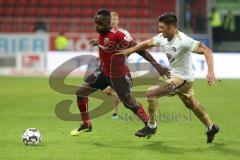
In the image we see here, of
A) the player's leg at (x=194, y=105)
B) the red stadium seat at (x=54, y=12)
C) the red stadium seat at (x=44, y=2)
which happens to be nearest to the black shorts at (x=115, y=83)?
the player's leg at (x=194, y=105)

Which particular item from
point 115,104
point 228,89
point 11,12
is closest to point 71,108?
point 115,104

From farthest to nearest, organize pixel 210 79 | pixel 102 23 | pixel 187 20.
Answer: pixel 187 20 < pixel 102 23 < pixel 210 79

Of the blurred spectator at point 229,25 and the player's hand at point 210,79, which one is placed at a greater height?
the player's hand at point 210,79

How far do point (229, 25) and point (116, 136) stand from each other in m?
22.7

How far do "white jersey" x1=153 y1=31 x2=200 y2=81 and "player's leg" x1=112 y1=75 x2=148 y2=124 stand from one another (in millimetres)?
873

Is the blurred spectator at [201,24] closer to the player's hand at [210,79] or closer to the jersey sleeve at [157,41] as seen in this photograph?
the jersey sleeve at [157,41]

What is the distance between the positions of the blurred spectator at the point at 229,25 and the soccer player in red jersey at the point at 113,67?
22700 millimetres

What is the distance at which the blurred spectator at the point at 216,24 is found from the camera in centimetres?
3144

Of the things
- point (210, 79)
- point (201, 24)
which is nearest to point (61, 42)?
point (201, 24)

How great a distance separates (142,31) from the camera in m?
32.0

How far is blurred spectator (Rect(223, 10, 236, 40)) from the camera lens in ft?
107

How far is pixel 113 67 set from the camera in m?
10.7

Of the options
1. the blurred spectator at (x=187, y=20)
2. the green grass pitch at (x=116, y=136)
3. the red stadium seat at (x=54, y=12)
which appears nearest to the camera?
the green grass pitch at (x=116, y=136)

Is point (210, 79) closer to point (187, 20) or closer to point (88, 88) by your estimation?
point (88, 88)
